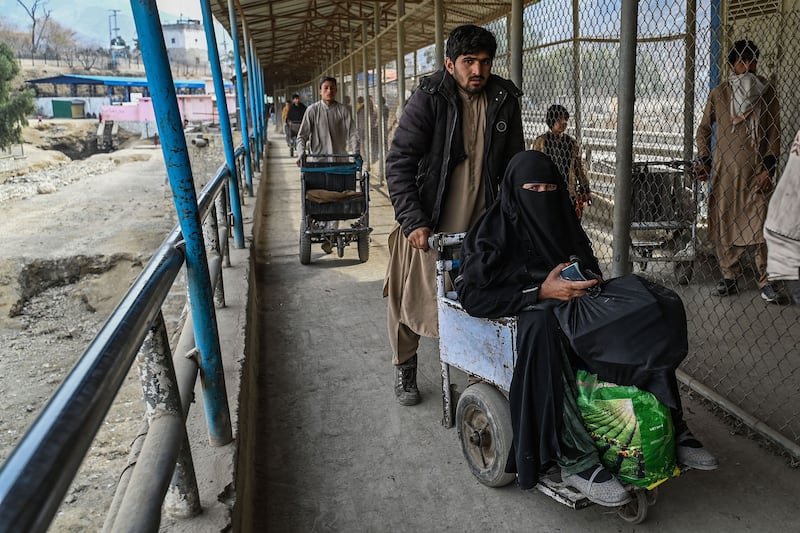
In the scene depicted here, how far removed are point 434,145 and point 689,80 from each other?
3609 millimetres

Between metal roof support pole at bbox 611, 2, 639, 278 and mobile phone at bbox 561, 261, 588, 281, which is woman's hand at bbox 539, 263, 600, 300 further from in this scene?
metal roof support pole at bbox 611, 2, 639, 278

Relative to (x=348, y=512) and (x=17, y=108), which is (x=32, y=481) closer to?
(x=348, y=512)

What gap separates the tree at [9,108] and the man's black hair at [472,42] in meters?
46.7

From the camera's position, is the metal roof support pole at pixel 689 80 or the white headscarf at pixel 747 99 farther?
the metal roof support pole at pixel 689 80

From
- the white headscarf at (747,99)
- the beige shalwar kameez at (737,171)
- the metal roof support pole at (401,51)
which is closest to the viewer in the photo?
the white headscarf at (747,99)

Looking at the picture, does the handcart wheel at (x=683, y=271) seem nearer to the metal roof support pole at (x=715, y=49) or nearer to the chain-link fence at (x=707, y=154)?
the chain-link fence at (x=707, y=154)

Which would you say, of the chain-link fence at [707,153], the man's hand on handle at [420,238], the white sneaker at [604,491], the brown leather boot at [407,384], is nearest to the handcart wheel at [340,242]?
the chain-link fence at [707,153]

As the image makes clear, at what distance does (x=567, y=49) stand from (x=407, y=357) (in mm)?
4145

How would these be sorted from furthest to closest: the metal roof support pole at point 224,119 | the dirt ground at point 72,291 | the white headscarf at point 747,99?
the metal roof support pole at point 224,119, the dirt ground at point 72,291, the white headscarf at point 747,99

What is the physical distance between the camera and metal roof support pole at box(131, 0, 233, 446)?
229 cm

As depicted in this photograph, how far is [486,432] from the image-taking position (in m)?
2.90

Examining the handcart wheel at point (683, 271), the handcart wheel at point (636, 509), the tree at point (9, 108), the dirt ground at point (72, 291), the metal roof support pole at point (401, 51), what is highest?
the tree at point (9, 108)

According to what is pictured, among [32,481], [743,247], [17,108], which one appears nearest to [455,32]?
[32,481]

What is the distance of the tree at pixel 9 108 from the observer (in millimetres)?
43000
